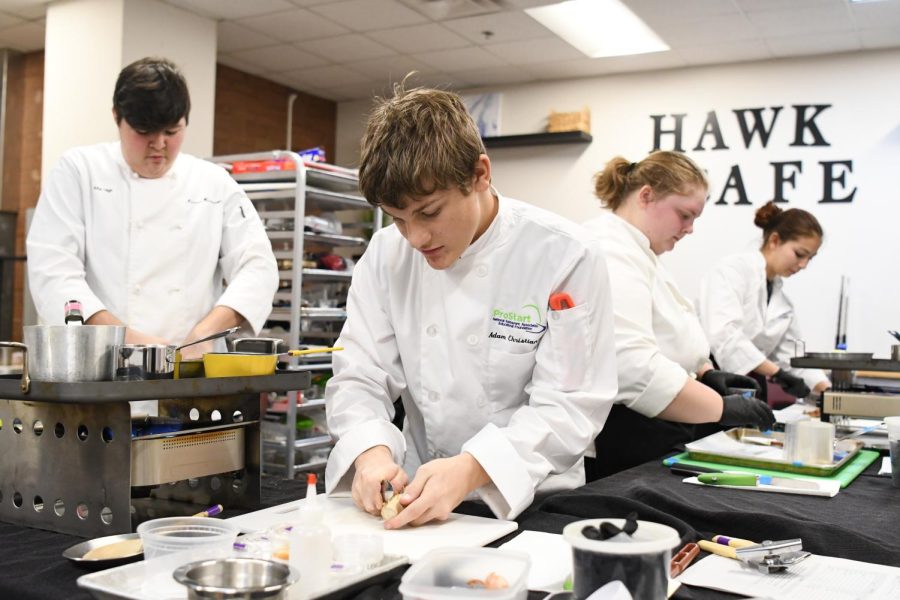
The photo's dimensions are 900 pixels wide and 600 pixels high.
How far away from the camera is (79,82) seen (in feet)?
17.5

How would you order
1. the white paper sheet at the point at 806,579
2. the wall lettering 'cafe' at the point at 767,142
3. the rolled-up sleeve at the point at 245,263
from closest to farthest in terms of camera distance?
the white paper sheet at the point at 806,579
the rolled-up sleeve at the point at 245,263
the wall lettering 'cafe' at the point at 767,142

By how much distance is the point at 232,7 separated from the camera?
5.43 m

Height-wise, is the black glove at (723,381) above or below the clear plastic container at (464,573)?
above

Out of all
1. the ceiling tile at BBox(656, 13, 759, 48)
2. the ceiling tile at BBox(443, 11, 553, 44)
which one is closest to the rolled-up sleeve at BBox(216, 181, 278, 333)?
the ceiling tile at BBox(443, 11, 553, 44)

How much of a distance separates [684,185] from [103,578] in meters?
1.97

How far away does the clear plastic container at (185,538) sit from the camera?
1.08 metres

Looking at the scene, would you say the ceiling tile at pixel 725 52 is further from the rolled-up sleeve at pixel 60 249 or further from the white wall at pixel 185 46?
the rolled-up sleeve at pixel 60 249

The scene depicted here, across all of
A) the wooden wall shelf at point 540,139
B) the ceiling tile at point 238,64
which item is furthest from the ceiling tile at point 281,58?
the wooden wall shelf at point 540,139

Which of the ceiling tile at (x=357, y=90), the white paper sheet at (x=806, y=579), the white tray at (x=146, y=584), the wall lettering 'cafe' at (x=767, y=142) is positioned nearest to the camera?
the white tray at (x=146, y=584)

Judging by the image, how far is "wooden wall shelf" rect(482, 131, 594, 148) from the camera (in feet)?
22.6

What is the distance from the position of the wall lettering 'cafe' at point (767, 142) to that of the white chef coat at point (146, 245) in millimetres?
4723

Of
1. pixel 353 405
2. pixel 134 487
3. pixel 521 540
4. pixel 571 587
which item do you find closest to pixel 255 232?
pixel 353 405

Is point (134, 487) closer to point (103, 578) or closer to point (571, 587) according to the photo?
point (103, 578)

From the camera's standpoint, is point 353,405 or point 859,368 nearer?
point 353,405
